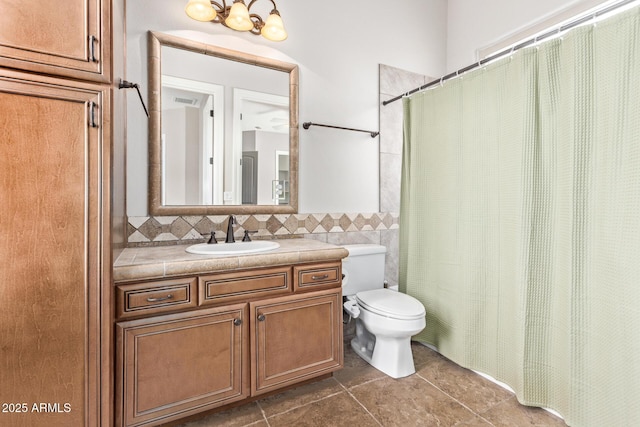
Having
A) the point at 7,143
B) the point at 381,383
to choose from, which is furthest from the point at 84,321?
the point at 381,383

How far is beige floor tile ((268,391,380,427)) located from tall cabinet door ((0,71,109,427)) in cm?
83

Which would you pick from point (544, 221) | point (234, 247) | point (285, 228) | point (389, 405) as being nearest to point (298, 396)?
point (389, 405)

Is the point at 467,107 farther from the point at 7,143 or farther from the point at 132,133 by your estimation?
the point at 7,143

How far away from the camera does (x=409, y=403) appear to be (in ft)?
5.59

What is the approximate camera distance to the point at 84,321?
3.93 feet

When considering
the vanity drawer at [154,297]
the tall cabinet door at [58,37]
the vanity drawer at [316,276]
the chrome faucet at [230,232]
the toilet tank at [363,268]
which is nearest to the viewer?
the tall cabinet door at [58,37]

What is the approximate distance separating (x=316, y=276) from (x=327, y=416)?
702 millimetres

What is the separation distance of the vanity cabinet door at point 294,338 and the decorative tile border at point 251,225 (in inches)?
24.1

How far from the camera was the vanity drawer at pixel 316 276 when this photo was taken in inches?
67.3

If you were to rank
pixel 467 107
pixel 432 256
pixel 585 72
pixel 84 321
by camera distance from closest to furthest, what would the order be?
pixel 84 321 → pixel 585 72 → pixel 467 107 → pixel 432 256

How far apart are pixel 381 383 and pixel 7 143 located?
2.08 meters

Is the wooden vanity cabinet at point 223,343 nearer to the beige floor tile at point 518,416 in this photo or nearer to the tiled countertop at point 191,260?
the tiled countertop at point 191,260

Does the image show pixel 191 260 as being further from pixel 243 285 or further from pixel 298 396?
pixel 298 396

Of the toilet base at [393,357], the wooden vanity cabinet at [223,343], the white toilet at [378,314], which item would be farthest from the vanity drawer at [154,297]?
the toilet base at [393,357]
